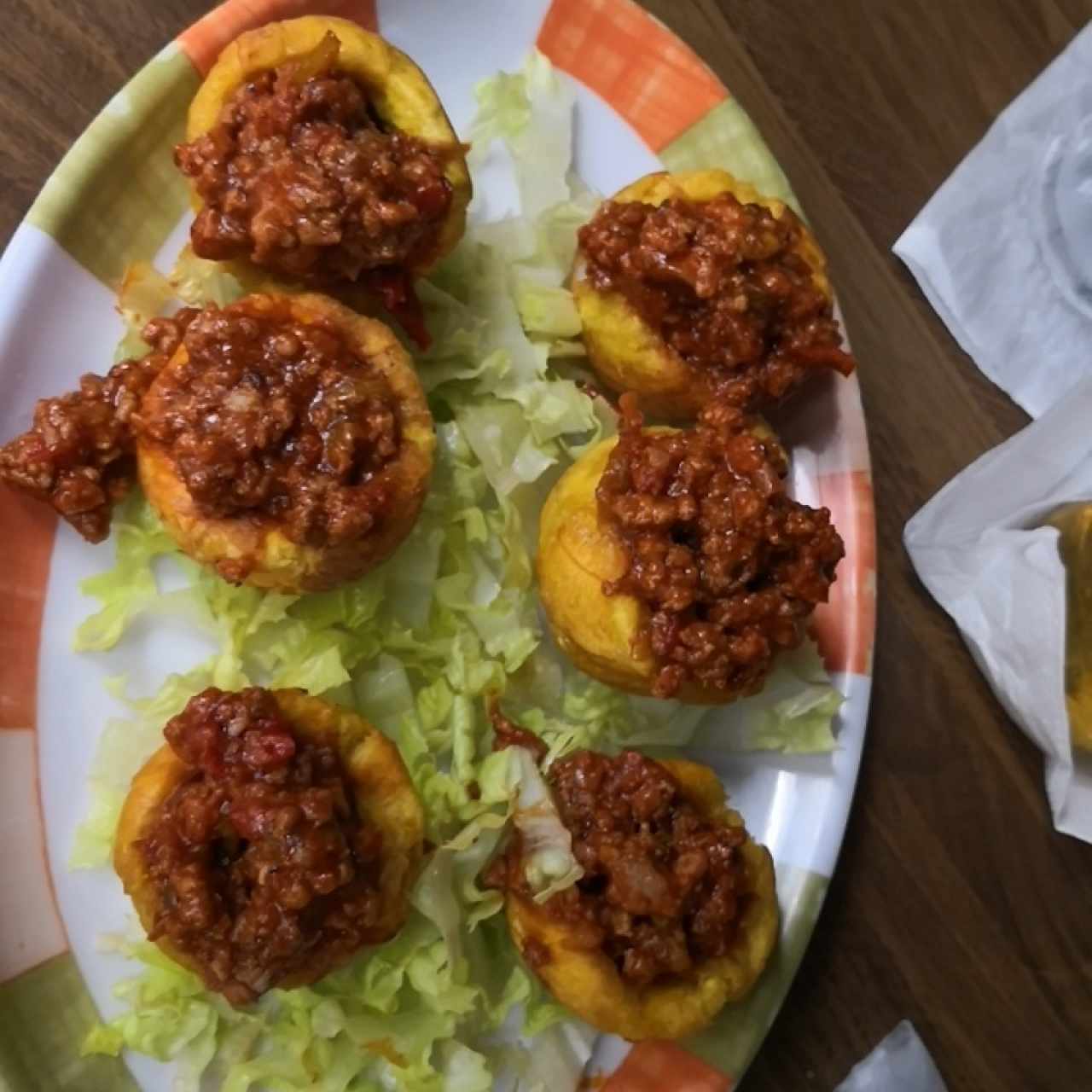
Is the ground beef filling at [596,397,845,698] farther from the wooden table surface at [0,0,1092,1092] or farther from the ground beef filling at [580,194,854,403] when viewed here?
the wooden table surface at [0,0,1092,1092]

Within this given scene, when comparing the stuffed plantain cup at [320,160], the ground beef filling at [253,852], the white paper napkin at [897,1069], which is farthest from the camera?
the white paper napkin at [897,1069]

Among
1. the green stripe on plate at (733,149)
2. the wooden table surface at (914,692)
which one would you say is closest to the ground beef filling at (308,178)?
the green stripe on plate at (733,149)

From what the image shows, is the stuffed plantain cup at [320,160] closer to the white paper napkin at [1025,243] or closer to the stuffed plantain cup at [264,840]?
the stuffed plantain cup at [264,840]

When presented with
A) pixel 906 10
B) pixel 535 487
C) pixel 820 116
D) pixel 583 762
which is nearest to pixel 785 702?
pixel 583 762

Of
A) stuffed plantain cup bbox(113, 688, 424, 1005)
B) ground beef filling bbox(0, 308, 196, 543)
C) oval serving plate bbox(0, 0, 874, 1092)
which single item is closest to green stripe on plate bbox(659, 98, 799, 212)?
oval serving plate bbox(0, 0, 874, 1092)

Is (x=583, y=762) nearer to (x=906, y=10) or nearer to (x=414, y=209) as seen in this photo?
(x=414, y=209)

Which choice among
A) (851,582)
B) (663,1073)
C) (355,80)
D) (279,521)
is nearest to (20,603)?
(279,521)

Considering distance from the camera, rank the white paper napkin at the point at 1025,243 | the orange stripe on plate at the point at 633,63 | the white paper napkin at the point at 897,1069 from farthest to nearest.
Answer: the white paper napkin at the point at 1025,243 < the white paper napkin at the point at 897,1069 < the orange stripe on plate at the point at 633,63
